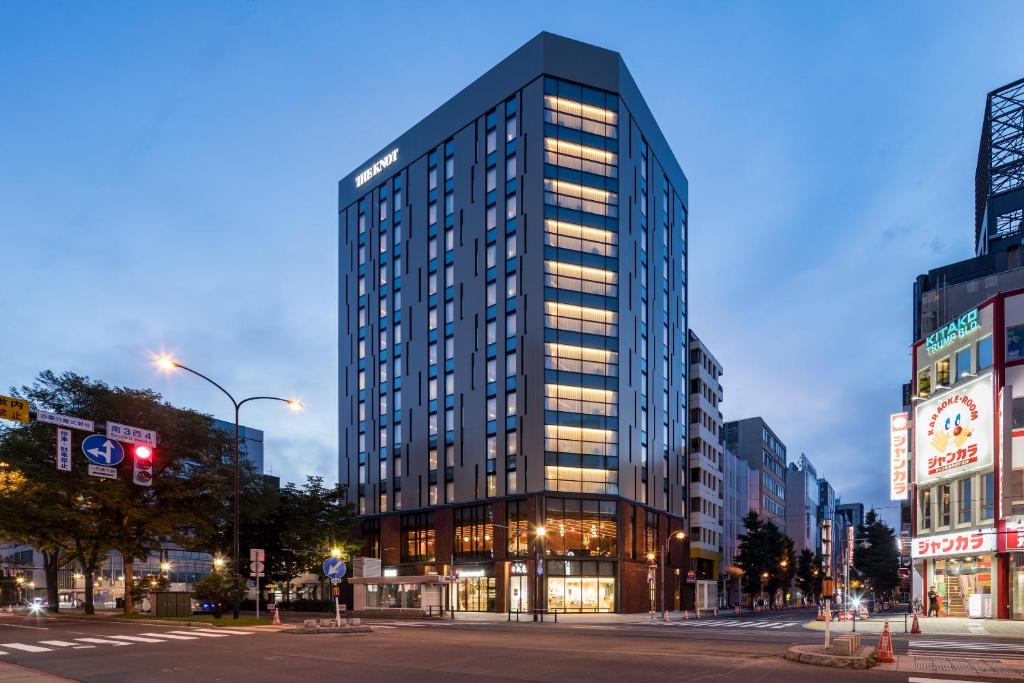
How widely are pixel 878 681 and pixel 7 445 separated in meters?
54.5

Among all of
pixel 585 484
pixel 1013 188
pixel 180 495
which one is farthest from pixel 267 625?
pixel 1013 188

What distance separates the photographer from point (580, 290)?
7331 cm

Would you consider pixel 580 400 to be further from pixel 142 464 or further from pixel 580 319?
pixel 142 464

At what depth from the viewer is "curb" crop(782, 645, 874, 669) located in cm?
2002

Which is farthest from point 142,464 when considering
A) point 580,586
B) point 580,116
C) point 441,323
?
point 580,116

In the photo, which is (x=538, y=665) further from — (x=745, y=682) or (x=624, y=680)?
(x=745, y=682)

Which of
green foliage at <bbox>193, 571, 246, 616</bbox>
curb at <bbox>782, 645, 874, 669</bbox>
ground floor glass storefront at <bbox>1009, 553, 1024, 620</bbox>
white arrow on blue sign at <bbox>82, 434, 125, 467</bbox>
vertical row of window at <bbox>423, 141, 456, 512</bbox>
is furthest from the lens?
vertical row of window at <bbox>423, 141, 456, 512</bbox>

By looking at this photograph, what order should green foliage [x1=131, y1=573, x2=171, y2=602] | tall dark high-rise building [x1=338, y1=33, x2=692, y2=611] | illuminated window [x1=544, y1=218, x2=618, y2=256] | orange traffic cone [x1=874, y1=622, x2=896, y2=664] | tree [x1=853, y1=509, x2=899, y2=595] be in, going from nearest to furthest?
orange traffic cone [x1=874, y1=622, x2=896, y2=664] → green foliage [x1=131, y1=573, x2=171, y2=602] → tall dark high-rise building [x1=338, y1=33, x2=692, y2=611] → illuminated window [x1=544, y1=218, x2=618, y2=256] → tree [x1=853, y1=509, x2=899, y2=595]

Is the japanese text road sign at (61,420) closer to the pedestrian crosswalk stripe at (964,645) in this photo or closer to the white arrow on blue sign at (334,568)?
the white arrow on blue sign at (334,568)

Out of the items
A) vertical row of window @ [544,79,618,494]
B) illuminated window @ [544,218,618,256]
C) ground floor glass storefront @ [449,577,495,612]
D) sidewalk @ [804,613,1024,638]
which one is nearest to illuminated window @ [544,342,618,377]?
vertical row of window @ [544,79,618,494]

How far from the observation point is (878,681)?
689 inches

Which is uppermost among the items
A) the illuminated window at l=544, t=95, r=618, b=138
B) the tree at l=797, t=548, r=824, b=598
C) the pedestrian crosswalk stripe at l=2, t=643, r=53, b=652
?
the illuminated window at l=544, t=95, r=618, b=138

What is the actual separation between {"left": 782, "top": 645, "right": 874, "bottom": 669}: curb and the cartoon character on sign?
3204 cm

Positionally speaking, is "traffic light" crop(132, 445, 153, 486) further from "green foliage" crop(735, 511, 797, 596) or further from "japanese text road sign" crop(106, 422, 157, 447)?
"green foliage" crop(735, 511, 797, 596)
